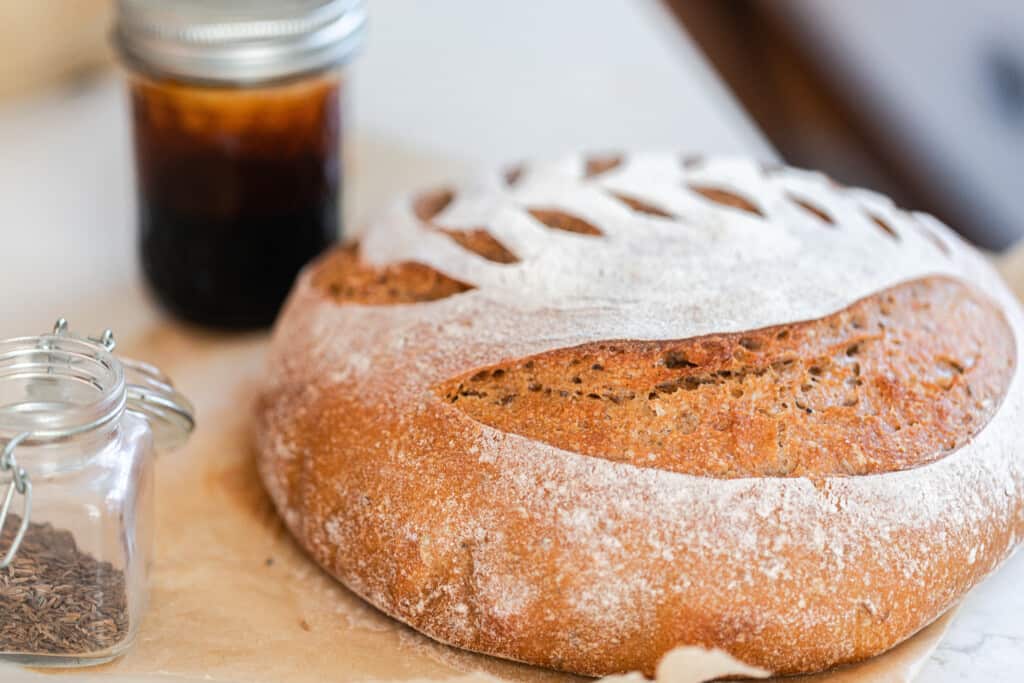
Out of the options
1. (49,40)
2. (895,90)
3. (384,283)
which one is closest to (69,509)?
(384,283)

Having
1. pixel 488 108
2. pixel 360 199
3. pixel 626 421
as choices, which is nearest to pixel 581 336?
pixel 626 421

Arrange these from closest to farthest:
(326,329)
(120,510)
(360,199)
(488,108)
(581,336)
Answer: (120,510), (581,336), (326,329), (360,199), (488,108)

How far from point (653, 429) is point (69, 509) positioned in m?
0.46

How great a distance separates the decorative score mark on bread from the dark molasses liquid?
47 centimetres

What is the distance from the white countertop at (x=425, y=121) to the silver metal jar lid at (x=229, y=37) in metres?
0.34

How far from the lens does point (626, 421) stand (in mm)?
994

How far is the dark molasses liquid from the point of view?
1.35 metres

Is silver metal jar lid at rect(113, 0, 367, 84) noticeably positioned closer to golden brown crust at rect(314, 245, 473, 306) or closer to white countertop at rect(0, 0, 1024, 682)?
golden brown crust at rect(314, 245, 473, 306)

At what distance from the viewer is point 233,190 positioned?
4.50ft

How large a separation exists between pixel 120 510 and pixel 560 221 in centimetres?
51

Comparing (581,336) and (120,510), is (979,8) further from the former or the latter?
(120,510)

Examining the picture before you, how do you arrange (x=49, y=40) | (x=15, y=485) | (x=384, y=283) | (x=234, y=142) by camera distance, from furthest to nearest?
(x=49, y=40), (x=234, y=142), (x=384, y=283), (x=15, y=485)

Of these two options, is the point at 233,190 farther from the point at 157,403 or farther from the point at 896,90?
the point at 896,90

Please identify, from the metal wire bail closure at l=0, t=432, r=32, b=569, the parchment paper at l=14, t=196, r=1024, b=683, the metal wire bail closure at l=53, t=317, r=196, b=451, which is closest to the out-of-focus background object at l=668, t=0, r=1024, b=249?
the parchment paper at l=14, t=196, r=1024, b=683
